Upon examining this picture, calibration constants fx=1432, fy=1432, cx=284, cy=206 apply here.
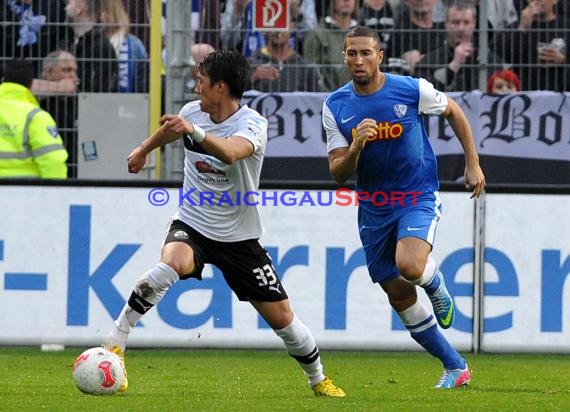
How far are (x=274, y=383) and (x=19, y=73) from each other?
4.69 meters

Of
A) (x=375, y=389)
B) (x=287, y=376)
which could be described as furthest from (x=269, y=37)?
(x=375, y=389)

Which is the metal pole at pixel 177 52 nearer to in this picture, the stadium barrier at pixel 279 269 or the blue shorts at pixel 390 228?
the stadium barrier at pixel 279 269

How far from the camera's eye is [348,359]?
1198 centimetres

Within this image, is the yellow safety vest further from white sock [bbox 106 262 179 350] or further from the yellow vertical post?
white sock [bbox 106 262 179 350]

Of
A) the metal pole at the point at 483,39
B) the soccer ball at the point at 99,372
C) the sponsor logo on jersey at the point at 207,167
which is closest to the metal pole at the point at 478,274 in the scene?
the metal pole at the point at 483,39

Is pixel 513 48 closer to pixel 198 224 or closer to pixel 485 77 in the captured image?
pixel 485 77

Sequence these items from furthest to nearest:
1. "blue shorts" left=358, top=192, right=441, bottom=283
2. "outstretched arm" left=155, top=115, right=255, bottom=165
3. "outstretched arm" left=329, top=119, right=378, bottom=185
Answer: "blue shorts" left=358, top=192, right=441, bottom=283
"outstretched arm" left=329, top=119, right=378, bottom=185
"outstretched arm" left=155, top=115, right=255, bottom=165

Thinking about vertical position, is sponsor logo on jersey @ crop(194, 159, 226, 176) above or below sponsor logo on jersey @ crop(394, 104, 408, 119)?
below

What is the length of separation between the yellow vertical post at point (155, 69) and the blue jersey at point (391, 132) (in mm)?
4479

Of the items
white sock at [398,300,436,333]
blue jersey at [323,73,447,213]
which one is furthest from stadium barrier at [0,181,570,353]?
blue jersey at [323,73,447,213]

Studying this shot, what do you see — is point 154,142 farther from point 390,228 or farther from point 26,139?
point 26,139

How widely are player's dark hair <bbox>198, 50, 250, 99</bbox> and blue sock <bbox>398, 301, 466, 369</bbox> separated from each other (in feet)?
6.27

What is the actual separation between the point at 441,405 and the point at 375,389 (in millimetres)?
1226

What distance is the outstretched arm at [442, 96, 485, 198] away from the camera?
29.4 ft
